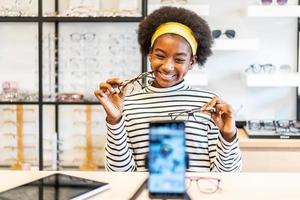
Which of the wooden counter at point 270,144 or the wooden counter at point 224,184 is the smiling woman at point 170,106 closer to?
the wooden counter at point 224,184

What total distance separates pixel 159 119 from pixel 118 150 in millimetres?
155

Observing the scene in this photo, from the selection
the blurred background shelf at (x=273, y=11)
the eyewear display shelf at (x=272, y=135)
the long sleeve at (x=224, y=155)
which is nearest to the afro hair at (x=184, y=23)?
the long sleeve at (x=224, y=155)

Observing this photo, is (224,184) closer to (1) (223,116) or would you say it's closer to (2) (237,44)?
(1) (223,116)

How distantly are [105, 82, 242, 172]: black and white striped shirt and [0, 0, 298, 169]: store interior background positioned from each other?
146 centimetres

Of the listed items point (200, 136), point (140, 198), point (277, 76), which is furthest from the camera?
point (277, 76)

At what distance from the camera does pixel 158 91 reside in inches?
62.2

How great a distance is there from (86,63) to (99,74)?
11 cm

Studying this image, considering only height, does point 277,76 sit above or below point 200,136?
above

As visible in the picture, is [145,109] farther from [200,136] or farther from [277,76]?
[277,76]

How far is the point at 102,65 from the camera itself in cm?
317

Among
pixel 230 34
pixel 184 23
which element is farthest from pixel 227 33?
pixel 184 23

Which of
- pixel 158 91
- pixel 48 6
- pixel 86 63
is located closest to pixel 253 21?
pixel 86 63

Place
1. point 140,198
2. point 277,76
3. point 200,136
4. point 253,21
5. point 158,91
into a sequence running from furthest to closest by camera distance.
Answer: point 253,21 → point 277,76 → point 158,91 → point 200,136 → point 140,198

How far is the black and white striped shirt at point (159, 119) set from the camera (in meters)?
1.38
